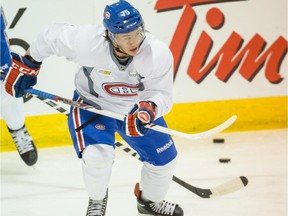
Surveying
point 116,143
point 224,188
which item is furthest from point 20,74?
point 224,188

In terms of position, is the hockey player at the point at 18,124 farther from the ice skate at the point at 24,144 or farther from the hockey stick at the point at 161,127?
the hockey stick at the point at 161,127

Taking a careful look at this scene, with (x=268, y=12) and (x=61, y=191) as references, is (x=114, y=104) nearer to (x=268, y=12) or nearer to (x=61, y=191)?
(x=61, y=191)

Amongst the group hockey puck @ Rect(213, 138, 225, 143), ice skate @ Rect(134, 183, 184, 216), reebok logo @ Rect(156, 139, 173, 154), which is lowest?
hockey puck @ Rect(213, 138, 225, 143)

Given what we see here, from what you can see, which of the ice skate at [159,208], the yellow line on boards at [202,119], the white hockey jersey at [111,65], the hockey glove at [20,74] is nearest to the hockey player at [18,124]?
the yellow line on boards at [202,119]

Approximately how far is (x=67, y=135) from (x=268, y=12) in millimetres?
1561

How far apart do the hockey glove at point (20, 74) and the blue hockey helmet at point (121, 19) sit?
50 cm

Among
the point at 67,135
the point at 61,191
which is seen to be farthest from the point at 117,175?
the point at 67,135

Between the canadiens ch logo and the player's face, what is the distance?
0.76ft

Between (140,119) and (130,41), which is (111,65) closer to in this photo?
(130,41)

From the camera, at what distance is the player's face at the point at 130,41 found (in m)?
2.56

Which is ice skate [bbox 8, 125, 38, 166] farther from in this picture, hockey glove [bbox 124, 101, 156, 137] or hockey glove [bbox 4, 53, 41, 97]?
hockey glove [bbox 124, 101, 156, 137]

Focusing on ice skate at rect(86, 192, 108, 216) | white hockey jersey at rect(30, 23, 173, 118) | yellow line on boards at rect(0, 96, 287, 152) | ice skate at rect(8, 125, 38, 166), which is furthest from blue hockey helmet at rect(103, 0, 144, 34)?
yellow line on boards at rect(0, 96, 287, 152)

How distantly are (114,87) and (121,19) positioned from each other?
1.25 feet

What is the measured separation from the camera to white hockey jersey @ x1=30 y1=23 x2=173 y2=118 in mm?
2672
